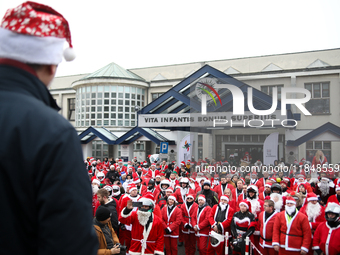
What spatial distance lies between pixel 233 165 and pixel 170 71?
26.5 metres

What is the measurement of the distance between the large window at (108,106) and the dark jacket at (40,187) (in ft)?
102

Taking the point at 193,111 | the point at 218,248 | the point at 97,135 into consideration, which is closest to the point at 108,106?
the point at 97,135

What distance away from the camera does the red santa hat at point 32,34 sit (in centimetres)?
104

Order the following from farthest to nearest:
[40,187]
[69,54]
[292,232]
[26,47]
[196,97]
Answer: [196,97] → [292,232] → [69,54] → [26,47] → [40,187]

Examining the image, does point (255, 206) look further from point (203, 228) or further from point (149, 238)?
point (149, 238)

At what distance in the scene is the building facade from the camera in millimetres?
13406

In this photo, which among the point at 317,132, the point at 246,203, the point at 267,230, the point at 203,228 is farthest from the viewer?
the point at 317,132

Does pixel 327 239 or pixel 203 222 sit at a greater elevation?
pixel 327 239

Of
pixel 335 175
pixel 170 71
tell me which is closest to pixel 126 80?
pixel 170 71

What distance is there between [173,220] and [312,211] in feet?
11.7

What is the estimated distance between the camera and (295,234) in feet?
20.0

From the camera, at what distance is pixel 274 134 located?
13477 mm

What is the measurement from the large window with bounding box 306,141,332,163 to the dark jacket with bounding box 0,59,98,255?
13.3 metres

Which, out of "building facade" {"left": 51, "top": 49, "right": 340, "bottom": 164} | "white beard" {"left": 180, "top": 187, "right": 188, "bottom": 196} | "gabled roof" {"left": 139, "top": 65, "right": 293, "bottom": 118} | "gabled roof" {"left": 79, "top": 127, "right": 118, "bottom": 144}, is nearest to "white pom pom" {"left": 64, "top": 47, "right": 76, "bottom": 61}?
"white beard" {"left": 180, "top": 187, "right": 188, "bottom": 196}
